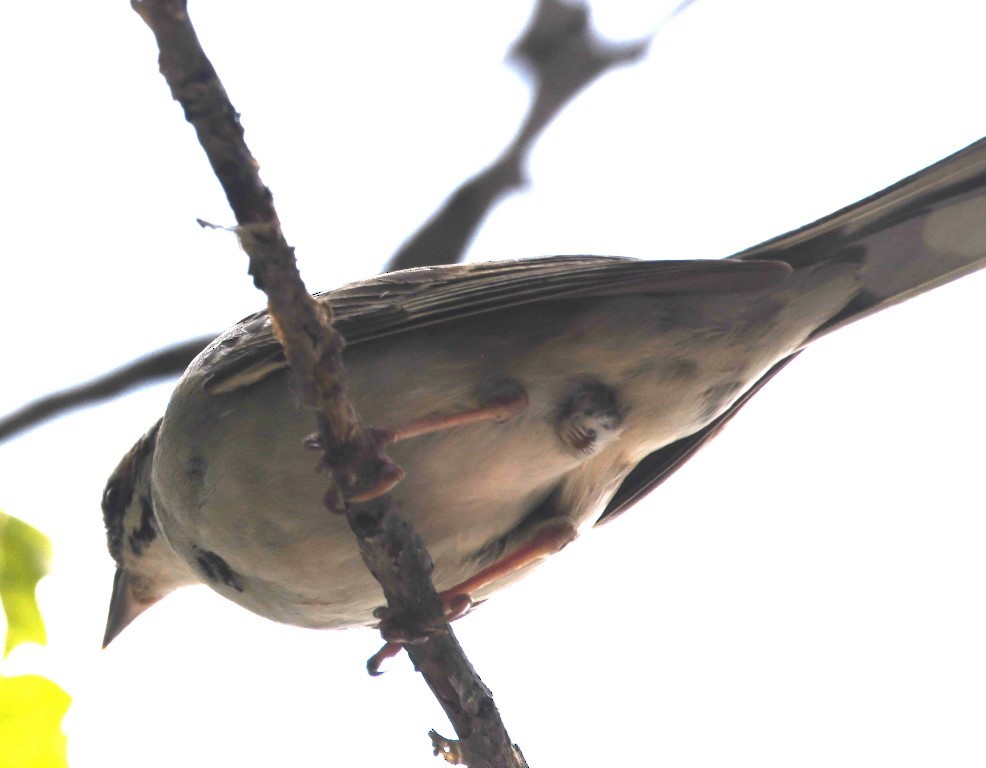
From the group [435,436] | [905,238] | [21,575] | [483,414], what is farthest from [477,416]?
[21,575]

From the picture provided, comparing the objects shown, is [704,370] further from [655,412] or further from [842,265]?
[842,265]

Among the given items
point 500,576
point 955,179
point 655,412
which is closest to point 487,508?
point 500,576

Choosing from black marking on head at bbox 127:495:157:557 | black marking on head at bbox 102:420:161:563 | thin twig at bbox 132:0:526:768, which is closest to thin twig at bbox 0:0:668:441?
black marking on head at bbox 102:420:161:563

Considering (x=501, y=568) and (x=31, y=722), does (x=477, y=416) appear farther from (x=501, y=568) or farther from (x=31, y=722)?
(x=31, y=722)

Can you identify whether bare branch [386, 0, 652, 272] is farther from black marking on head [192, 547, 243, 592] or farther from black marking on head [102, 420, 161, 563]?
black marking on head [192, 547, 243, 592]

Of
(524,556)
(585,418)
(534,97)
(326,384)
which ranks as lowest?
(326,384)

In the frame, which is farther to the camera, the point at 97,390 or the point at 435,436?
the point at 97,390
